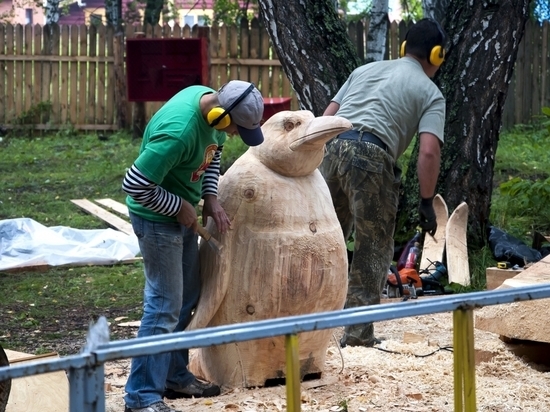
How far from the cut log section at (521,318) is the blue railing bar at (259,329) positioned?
2191 mm

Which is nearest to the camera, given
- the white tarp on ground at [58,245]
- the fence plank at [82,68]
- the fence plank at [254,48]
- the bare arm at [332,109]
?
the bare arm at [332,109]

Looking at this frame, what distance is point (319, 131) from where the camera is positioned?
13.9 feet

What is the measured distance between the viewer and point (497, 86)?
7480 mm

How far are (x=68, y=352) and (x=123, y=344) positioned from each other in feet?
11.7

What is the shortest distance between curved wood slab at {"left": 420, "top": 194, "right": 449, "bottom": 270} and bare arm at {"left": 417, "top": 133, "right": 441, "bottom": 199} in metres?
2.00

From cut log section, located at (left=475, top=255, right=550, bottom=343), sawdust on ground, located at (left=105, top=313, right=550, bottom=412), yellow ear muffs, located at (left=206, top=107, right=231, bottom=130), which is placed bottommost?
sawdust on ground, located at (left=105, top=313, right=550, bottom=412)

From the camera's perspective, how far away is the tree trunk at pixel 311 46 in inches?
282

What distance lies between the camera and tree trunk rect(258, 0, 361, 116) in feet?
23.5

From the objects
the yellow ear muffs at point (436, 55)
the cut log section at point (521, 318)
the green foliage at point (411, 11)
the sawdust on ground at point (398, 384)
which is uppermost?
the green foliage at point (411, 11)

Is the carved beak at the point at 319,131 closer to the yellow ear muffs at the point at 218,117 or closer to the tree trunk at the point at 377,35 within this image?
the yellow ear muffs at the point at 218,117

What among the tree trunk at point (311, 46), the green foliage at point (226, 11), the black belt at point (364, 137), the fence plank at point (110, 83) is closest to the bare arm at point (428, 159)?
the black belt at point (364, 137)

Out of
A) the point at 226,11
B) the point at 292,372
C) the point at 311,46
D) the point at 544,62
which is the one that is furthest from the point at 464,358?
the point at 226,11

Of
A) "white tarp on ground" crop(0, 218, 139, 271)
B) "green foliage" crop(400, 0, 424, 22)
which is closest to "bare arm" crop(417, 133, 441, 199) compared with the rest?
"white tarp on ground" crop(0, 218, 139, 271)

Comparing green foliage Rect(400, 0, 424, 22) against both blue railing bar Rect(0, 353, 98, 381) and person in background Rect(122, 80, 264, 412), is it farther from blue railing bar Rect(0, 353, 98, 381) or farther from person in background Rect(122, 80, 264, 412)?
blue railing bar Rect(0, 353, 98, 381)
